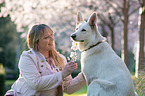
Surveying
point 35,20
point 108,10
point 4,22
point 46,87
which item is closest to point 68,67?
point 46,87

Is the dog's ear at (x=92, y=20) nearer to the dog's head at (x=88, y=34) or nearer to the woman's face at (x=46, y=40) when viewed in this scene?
the dog's head at (x=88, y=34)

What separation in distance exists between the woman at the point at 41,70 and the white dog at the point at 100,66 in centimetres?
32

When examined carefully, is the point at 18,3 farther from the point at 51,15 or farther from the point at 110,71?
the point at 110,71

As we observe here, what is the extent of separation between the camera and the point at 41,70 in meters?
3.77

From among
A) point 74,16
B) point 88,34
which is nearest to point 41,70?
point 88,34

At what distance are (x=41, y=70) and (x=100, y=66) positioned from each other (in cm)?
101

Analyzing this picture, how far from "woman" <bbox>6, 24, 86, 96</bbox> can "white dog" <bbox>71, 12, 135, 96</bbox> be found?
0.32 metres

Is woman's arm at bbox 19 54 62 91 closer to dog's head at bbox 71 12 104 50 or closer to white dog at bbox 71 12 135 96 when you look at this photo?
white dog at bbox 71 12 135 96

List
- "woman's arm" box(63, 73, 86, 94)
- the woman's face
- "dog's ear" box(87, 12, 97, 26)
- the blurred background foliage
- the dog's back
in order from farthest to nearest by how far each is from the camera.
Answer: the blurred background foliage
"woman's arm" box(63, 73, 86, 94)
the woman's face
"dog's ear" box(87, 12, 97, 26)
the dog's back

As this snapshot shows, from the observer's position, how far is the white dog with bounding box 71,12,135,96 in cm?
309

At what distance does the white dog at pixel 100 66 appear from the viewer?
3.09m

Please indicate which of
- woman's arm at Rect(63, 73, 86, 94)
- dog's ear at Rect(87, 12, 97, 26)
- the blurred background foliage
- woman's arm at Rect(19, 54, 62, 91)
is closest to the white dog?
dog's ear at Rect(87, 12, 97, 26)

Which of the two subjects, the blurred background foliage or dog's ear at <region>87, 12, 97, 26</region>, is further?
the blurred background foliage

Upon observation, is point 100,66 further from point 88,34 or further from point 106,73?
point 88,34
